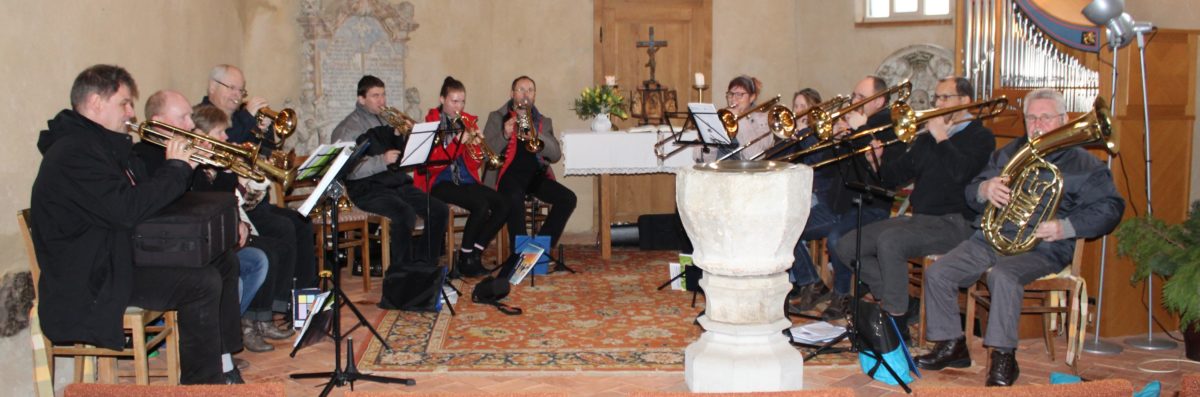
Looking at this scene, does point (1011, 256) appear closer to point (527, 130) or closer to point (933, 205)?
point (933, 205)

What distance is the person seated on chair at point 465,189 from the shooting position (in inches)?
278

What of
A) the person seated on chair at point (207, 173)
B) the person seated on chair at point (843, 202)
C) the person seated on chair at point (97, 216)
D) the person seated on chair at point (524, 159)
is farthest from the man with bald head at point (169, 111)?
the person seated on chair at point (843, 202)

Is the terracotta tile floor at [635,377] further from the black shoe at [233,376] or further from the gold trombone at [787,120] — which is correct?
the gold trombone at [787,120]

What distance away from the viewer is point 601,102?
8273mm

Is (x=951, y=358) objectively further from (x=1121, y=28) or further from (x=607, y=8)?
(x=607, y=8)

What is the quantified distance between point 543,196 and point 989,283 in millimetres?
3620

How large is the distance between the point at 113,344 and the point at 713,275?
2252 millimetres

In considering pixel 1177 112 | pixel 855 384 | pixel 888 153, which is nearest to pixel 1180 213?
pixel 1177 112

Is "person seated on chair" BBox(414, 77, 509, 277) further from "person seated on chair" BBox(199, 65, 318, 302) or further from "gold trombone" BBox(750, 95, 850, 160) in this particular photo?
"gold trombone" BBox(750, 95, 850, 160)

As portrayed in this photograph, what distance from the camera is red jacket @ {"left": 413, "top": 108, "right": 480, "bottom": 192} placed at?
703cm

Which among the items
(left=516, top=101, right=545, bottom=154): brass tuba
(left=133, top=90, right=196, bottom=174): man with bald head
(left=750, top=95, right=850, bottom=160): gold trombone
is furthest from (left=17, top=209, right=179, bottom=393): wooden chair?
(left=516, top=101, right=545, bottom=154): brass tuba

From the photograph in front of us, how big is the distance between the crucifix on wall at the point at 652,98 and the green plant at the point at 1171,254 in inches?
168

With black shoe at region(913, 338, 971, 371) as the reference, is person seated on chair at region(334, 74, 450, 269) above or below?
above

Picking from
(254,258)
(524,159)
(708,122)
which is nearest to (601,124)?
(524,159)
